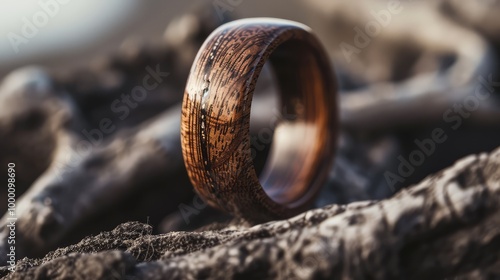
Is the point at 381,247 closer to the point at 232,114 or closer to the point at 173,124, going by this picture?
the point at 232,114

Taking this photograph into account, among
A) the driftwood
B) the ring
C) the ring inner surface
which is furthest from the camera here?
the ring inner surface

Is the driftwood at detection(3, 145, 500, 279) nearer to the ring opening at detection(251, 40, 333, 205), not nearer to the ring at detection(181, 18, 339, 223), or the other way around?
the ring at detection(181, 18, 339, 223)

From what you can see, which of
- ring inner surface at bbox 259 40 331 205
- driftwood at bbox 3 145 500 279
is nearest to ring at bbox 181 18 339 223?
ring inner surface at bbox 259 40 331 205

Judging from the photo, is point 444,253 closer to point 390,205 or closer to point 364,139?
point 390,205

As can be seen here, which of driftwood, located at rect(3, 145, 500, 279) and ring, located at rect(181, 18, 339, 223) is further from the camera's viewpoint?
ring, located at rect(181, 18, 339, 223)

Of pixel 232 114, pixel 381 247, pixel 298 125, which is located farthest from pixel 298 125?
pixel 381 247

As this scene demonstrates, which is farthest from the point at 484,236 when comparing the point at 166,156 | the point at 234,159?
the point at 166,156
